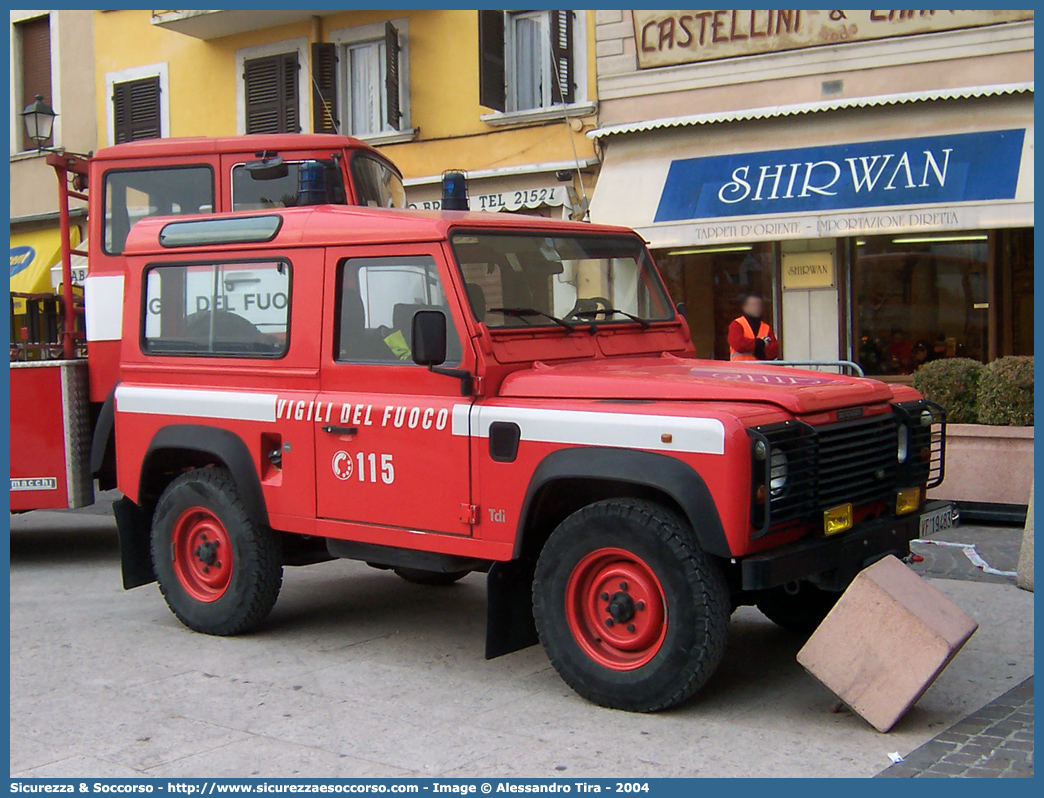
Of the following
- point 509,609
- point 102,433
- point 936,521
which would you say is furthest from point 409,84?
point 936,521

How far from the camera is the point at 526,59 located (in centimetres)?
1527

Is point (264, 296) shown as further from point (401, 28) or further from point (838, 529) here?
point (401, 28)

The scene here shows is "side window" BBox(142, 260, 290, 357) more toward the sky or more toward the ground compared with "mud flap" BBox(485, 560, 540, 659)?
more toward the sky

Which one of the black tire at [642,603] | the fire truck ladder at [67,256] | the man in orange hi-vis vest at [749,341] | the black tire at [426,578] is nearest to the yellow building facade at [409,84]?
the man in orange hi-vis vest at [749,341]

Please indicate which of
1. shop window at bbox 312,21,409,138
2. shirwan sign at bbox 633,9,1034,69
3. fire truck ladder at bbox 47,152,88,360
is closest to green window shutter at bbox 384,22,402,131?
shop window at bbox 312,21,409,138

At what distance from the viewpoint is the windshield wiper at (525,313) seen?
559cm

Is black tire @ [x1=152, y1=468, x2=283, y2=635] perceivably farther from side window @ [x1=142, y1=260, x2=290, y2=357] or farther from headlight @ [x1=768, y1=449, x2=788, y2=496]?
headlight @ [x1=768, y1=449, x2=788, y2=496]

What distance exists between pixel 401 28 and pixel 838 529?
12.9 metres

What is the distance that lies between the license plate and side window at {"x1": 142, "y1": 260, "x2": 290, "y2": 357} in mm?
3268

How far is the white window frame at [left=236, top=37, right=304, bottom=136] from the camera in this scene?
56.5 ft

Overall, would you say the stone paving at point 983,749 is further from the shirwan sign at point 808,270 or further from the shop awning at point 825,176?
the shirwan sign at point 808,270

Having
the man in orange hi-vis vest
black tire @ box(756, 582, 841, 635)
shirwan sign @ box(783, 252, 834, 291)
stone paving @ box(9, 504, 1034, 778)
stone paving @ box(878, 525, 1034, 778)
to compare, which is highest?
shirwan sign @ box(783, 252, 834, 291)

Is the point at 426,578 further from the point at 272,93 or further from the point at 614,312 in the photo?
the point at 272,93

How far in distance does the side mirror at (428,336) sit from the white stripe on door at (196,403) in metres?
1.20
